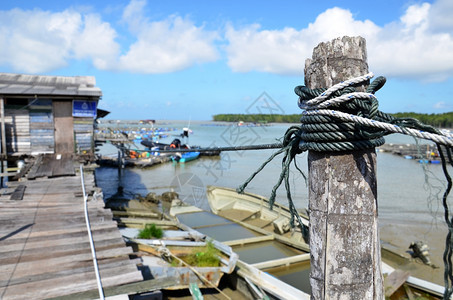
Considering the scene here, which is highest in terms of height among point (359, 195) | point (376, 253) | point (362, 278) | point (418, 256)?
point (359, 195)

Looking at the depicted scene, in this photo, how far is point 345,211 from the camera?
152 cm

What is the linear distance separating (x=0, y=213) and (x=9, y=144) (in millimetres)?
8536

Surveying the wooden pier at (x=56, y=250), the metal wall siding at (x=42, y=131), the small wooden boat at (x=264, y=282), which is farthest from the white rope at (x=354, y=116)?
the metal wall siding at (x=42, y=131)

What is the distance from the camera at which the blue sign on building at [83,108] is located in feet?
45.4

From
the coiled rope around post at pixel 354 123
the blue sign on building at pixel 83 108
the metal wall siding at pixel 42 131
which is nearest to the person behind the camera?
the coiled rope around post at pixel 354 123

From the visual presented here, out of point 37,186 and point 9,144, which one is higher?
point 9,144

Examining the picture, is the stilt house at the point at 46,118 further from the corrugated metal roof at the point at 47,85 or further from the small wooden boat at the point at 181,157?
the small wooden boat at the point at 181,157

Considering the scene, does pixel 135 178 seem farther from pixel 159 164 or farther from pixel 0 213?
pixel 0 213

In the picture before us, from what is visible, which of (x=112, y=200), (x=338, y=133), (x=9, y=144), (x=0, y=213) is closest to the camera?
(x=338, y=133)

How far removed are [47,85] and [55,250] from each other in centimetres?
1228

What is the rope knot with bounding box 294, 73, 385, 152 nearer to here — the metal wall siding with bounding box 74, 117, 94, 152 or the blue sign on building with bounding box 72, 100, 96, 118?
the metal wall siding with bounding box 74, 117, 94, 152

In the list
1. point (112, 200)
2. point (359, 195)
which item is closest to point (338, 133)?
point (359, 195)

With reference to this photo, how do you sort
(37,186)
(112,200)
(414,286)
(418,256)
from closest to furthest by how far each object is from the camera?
(414,286) → (37,186) → (418,256) → (112,200)

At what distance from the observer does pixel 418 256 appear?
10.6 metres
